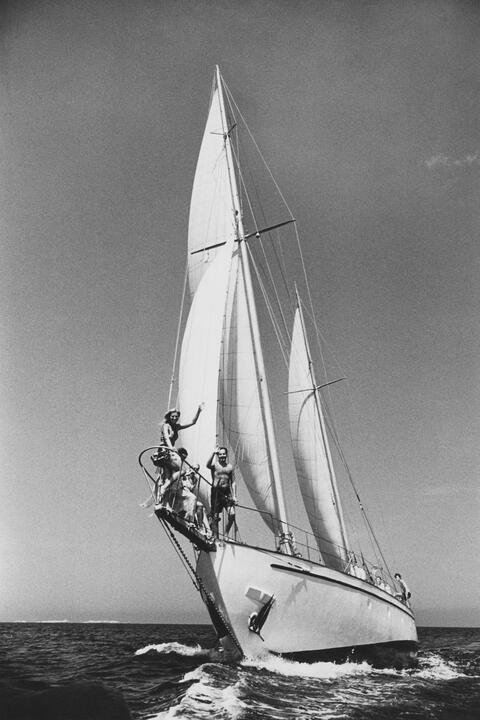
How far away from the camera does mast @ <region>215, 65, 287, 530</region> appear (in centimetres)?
1398

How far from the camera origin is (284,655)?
1066 centimetres

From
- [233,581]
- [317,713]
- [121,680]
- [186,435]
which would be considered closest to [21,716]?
[317,713]

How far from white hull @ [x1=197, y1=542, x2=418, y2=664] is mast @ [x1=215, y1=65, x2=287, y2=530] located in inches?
80.5

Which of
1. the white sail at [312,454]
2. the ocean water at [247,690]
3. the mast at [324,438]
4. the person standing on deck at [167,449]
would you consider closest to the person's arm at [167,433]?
the person standing on deck at [167,449]

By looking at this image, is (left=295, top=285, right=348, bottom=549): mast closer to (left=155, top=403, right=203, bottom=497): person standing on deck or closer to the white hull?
the white hull

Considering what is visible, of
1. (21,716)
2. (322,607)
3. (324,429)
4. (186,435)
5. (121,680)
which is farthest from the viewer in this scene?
(324,429)

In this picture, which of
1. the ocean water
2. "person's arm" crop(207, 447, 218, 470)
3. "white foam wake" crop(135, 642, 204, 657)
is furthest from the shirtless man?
"white foam wake" crop(135, 642, 204, 657)

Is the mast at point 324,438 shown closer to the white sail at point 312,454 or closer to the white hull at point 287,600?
the white sail at point 312,454

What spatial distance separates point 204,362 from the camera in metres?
13.6

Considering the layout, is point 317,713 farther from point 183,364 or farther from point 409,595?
point 409,595

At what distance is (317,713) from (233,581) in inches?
143

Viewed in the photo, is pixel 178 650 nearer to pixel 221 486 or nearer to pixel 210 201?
pixel 221 486

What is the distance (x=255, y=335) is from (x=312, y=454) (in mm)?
7111

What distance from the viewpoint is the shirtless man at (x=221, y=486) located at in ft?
36.1
